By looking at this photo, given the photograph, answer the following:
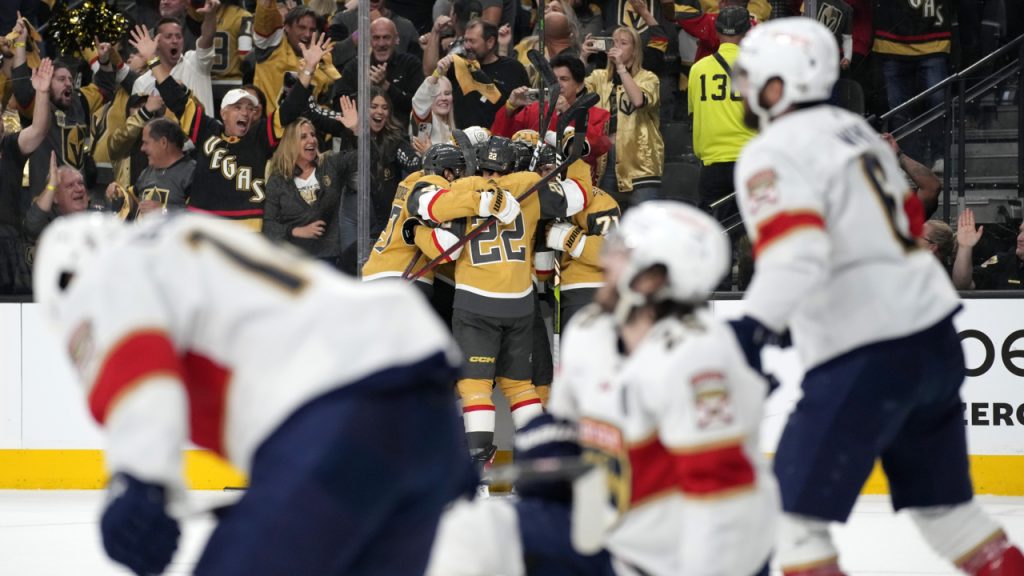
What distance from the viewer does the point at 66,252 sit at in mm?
2234

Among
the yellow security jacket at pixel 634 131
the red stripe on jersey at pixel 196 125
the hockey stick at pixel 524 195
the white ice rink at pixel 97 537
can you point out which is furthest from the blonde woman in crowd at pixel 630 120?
the red stripe on jersey at pixel 196 125

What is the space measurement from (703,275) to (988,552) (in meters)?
1.17

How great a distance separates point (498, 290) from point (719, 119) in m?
1.18

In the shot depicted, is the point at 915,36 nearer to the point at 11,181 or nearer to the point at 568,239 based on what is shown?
the point at 568,239

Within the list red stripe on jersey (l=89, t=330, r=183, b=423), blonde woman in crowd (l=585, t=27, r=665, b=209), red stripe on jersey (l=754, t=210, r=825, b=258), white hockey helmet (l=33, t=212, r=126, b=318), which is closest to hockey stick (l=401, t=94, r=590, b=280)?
blonde woman in crowd (l=585, t=27, r=665, b=209)

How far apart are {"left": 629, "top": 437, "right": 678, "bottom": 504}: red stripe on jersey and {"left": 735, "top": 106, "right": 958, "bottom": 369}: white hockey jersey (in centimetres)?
65

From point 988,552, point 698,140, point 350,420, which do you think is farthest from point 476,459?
point 350,420

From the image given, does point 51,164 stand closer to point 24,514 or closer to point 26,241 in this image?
point 26,241

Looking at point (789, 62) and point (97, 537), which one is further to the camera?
point (97, 537)

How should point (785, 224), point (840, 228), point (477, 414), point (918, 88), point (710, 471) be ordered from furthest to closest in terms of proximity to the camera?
1. point (918, 88)
2. point (477, 414)
3. point (840, 228)
4. point (785, 224)
5. point (710, 471)

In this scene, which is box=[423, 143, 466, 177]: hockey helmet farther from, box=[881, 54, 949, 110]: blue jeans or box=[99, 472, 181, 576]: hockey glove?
box=[99, 472, 181, 576]: hockey glove

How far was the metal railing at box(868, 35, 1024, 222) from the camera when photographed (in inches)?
258

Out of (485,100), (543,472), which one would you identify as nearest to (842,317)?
(543,472)

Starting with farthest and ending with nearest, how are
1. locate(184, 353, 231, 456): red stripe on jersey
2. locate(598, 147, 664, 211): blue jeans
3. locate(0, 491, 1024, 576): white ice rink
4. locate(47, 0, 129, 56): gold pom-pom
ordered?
locate(47, 0, 129, 56): gold pom-pom, locate(598, 147, 664, 211): blue jeans, locate(0, 491, 1024, 576): white ice rink, locate(184, 353, 231, 456): red stripe on jersey
